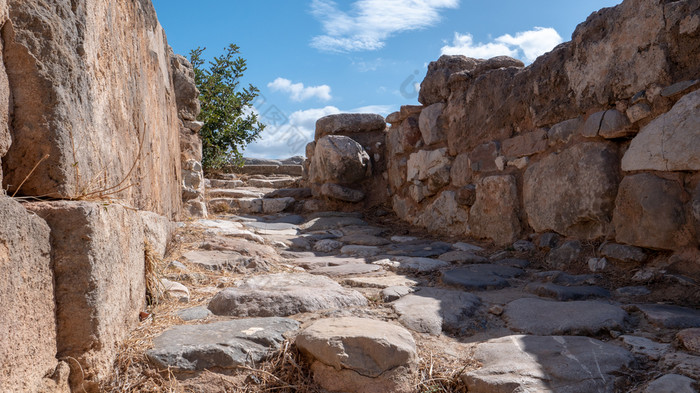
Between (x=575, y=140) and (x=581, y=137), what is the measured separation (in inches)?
1.7

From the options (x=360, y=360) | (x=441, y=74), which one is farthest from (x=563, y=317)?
(x=441, y=74)

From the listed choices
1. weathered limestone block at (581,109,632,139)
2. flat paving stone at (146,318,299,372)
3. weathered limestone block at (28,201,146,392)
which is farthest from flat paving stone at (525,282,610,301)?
weathered limestone block at (28,201,146,392)

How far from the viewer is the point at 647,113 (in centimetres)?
240

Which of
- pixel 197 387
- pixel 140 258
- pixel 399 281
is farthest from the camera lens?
pixel 399 281

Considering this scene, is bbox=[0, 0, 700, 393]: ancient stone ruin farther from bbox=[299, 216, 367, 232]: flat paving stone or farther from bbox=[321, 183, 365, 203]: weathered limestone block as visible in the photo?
bbox=[321, 183, 365, 203]: weathered limestone block

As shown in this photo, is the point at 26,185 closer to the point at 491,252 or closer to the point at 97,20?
the point at 97,20

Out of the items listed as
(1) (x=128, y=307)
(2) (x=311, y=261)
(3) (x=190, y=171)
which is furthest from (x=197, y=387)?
(3) (x=190, y=171)

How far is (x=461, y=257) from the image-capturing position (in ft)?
10.3

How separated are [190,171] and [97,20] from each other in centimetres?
287

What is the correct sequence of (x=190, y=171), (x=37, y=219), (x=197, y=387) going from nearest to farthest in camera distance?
(x=37, y=219) < (x=197, y=387) < (x=190, y=171)

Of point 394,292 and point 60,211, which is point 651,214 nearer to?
point 394,292

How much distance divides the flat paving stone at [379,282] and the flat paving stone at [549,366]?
2.79 feet

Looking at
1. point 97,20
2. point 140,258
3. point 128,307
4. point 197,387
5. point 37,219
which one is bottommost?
point 197,387

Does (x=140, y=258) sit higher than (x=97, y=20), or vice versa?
(x=97, y=20)
